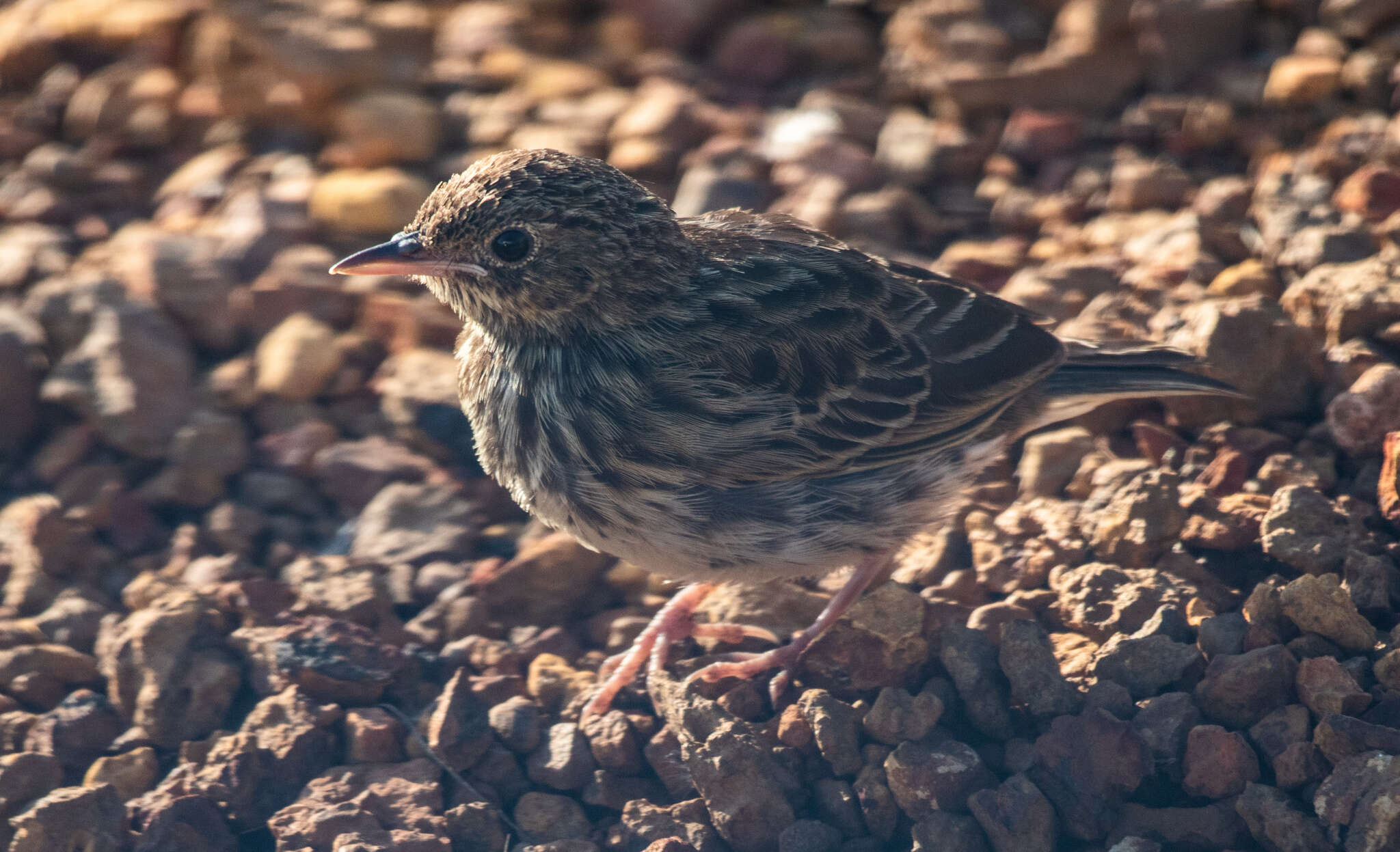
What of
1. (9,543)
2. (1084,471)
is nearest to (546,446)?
(1084,471)

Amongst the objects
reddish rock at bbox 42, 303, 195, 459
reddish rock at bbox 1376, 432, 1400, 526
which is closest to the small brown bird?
reddish rock at bbox 1376, 432, 1400, 526

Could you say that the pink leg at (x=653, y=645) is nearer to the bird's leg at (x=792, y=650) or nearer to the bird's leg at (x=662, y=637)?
the bird's leg at (x=662, y=637)

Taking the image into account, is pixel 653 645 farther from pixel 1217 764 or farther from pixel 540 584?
pixel 1217 764

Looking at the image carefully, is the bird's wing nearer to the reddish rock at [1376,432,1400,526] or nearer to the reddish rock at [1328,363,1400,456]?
the reddish rock at [1328,363,1400,456]

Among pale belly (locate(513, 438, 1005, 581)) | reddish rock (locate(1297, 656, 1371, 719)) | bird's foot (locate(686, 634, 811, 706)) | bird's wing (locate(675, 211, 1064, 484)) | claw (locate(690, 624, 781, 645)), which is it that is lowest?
claw (locate(690, 624, 781, 645))

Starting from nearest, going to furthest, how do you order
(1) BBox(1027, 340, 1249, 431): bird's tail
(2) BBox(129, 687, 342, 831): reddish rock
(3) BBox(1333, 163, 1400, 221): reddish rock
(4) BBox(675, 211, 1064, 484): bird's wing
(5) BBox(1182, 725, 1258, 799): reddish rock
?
(5) BBox(1182, 725, 1258, 799): reddish rock → (2) BBox(129, 687, 342, 831): reddish rock → (4) BBox(675, 211, 1064, 484): bird's wing → (1) BBox(1027, 340, 1249, 431): bird's tail → (3) BBox(1333, 163, 1400, 221): reddish rock

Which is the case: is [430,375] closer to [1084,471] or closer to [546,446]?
[546,446]

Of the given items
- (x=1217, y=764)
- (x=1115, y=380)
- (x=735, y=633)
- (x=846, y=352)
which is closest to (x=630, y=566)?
(x=735, y=633)
